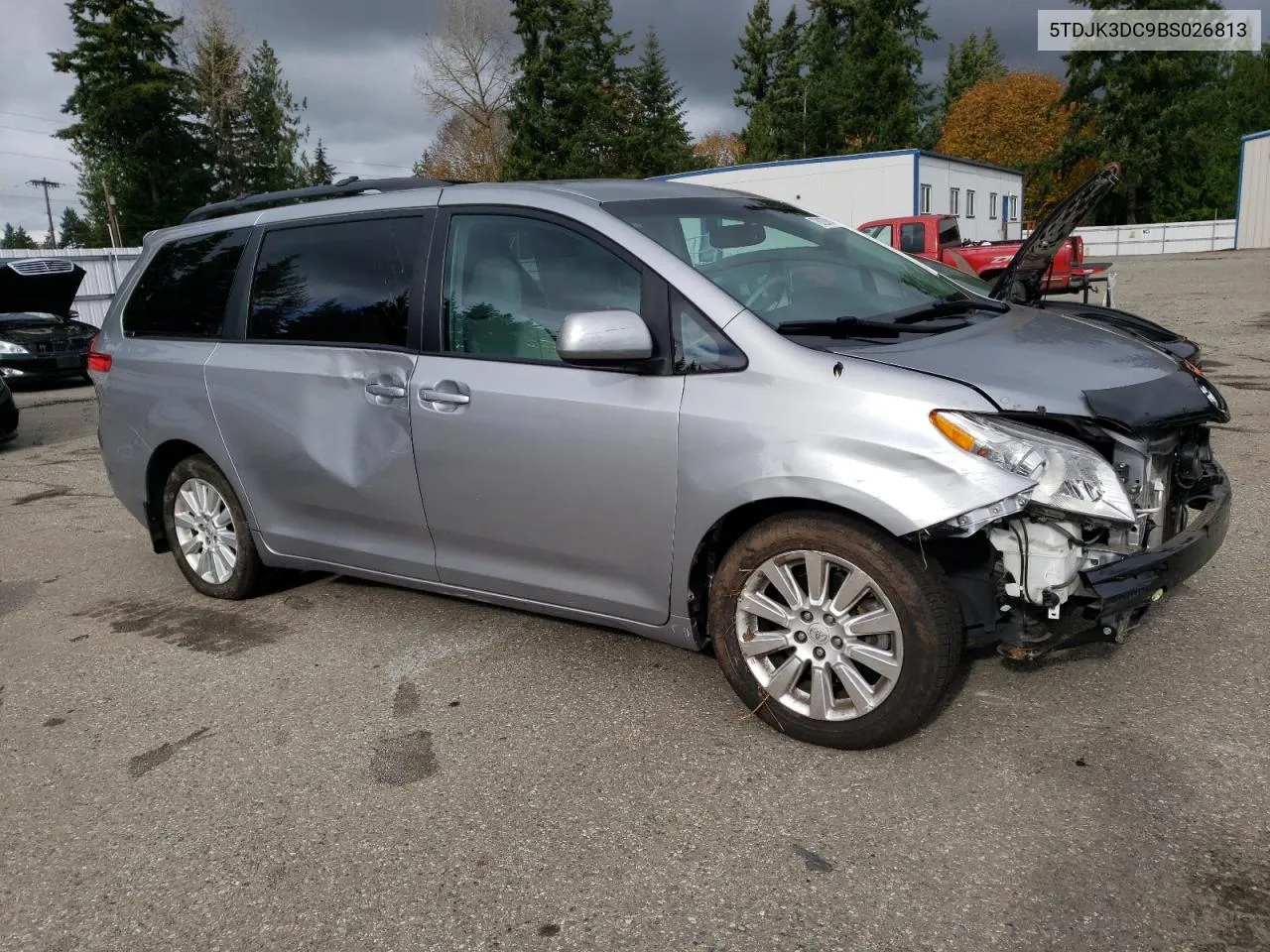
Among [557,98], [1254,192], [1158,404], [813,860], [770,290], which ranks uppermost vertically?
[557,98]

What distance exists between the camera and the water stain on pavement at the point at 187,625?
4.34m

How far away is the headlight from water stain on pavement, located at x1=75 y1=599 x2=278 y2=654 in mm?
3033

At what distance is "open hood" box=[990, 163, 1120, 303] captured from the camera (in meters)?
5.04

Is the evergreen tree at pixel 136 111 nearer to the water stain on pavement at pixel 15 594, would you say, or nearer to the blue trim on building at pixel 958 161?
the blue trim on building at pixel 958 161

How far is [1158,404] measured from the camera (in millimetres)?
3080

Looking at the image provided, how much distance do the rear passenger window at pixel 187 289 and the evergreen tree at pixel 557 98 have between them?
43215mm

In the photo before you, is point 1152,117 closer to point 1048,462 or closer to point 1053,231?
point 1053,231

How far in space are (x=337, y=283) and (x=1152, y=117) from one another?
5714 cm

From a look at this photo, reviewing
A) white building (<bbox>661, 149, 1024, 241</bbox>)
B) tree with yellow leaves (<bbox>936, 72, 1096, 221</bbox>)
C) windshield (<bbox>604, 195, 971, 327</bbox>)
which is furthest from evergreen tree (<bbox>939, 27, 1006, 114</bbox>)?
windshield (<bbox>604, 195, 971, 327</bbox>)

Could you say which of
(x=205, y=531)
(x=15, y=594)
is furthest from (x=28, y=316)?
(x=205, y=531)

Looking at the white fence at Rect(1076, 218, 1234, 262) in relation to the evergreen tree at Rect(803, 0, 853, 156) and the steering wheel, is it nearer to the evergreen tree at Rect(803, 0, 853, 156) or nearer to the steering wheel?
the evergreen tree at Rect(803, 0, 853, 156)

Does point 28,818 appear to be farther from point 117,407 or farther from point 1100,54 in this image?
point 1100,54

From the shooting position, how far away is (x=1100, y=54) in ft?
168

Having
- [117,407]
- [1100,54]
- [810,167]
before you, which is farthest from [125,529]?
[1100,54]
